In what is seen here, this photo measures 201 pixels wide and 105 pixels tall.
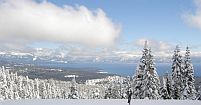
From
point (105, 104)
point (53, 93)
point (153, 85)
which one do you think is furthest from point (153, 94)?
point (53, 93)

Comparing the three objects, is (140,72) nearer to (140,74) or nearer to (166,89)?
(140,74)

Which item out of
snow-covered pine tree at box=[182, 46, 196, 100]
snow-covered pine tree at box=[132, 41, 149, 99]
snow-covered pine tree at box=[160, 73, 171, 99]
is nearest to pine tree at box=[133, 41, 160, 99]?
snow-covered pine tree at box=[132, 41, 149, 99]

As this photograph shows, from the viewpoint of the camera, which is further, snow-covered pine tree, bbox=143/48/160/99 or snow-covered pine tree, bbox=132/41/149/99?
snow-covered pine tree, bbox=132/41/149/99

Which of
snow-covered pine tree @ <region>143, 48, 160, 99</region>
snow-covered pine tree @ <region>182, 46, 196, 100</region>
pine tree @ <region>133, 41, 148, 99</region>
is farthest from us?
snow-covered pine tree @ <region>182, 46, 196, 100</region>

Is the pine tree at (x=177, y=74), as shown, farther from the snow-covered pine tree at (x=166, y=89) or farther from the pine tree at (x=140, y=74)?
the pine tree at (x=140, y=74)

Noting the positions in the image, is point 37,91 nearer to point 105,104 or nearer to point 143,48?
point 143,48

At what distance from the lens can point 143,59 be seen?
40.4 metres

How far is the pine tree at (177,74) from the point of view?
4372cm

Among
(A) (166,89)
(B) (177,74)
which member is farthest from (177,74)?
(A) (166,89)

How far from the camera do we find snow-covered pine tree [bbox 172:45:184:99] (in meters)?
43.7

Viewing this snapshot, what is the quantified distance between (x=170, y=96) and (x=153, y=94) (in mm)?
6472

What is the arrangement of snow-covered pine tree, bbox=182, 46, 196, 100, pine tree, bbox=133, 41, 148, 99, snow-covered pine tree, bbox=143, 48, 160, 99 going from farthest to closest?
snow-covered pine tree, bbox=182, 46, 196, 100 < pine tree, bbox=133, 41, 148, 99 < snow-covered pine tree, bbox=143, 48, 160, 99

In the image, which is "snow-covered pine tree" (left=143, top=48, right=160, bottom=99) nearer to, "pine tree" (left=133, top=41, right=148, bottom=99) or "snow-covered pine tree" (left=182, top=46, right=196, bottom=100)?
"pine tree" (left=133, top=41, right=148, bottom=99)

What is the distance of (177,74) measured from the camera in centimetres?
4366
